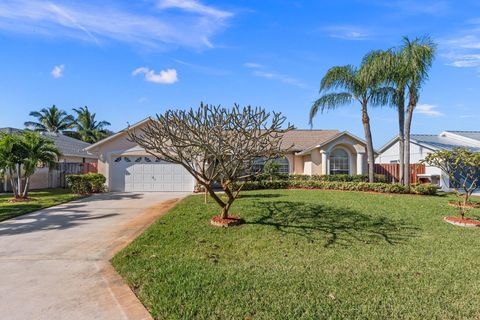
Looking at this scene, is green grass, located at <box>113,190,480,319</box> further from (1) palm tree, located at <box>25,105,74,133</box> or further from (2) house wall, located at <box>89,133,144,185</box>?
(1) palm tree, located at <box>25,105,74,133</box>

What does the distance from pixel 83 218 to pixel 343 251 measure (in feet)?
28.8

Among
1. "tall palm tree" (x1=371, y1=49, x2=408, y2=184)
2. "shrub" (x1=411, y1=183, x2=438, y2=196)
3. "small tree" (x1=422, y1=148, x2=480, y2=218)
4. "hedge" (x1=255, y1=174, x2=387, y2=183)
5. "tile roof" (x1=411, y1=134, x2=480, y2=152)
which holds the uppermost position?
"tall palm tree" (x1=371, y1=49, x2=408, y2=184)

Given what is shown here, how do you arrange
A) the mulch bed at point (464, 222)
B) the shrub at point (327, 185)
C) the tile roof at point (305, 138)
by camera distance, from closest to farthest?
the mulch bed at point (464, 222) < the shrub at point (327, 185) < the tile roof at point (305, 138)

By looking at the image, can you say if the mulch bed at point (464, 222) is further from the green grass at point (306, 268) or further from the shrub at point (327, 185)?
the shrub at point (327, 185)

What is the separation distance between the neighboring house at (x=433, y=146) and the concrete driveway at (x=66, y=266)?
20.0m

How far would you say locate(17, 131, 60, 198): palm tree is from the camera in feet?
54.1

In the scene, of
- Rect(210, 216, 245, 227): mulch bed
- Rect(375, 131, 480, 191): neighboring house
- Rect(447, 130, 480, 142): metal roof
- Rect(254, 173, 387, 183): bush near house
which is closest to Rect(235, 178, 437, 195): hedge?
Rect(254, 173, 387, 183): bush near house

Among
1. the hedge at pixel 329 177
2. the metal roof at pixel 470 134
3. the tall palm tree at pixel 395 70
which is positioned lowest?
the hedge at pixel 329 177

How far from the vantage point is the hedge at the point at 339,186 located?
1759cm

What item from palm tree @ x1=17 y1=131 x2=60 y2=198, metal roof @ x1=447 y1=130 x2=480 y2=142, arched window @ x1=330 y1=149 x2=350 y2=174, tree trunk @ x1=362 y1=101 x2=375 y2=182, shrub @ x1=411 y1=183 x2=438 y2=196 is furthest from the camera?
metal roof @ x1=447 y1=130 x2=480 y2=142

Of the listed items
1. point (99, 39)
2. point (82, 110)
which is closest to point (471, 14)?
point (99, 39)

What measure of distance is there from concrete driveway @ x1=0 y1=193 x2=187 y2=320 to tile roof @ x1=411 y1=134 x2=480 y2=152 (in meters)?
21.2

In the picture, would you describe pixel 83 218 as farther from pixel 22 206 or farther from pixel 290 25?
pixel 290 25

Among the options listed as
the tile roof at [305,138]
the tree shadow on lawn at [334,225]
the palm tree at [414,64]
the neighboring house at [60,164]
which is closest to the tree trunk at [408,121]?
the palm tree at [414,64]
